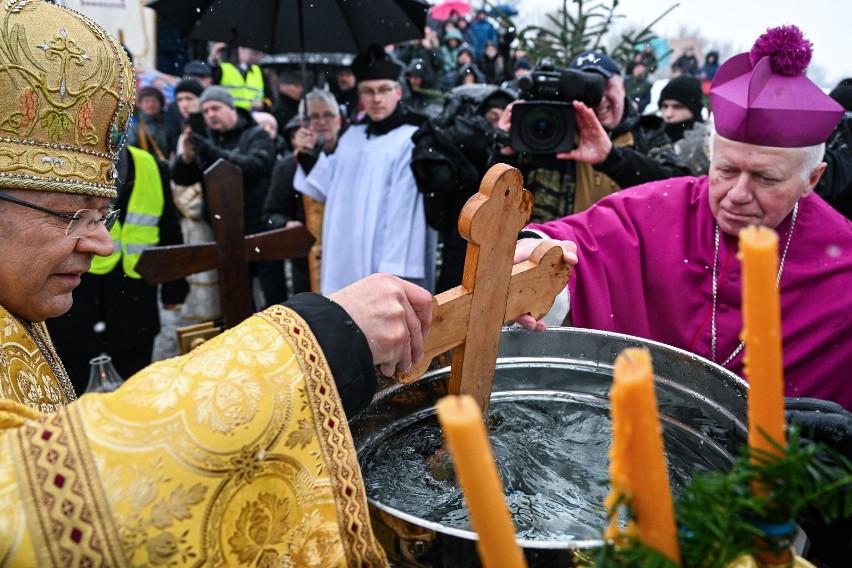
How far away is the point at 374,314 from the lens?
3.34ft

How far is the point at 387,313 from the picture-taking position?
3.40 ft

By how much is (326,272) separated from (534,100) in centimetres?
198

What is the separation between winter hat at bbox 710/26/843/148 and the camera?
1855 millimetres

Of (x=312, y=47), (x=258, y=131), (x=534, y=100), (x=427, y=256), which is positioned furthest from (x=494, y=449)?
(x=258, y=131)

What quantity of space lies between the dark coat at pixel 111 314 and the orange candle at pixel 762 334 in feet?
12.6

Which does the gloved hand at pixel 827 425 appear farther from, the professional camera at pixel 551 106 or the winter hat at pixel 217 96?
the winter hat at pixel 217 96

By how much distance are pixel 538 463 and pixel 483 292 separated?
1.15 feet

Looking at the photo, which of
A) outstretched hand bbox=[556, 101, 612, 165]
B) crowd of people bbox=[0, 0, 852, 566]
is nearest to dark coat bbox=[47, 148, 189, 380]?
crowd of people bbox=[0, 0, 852, 566]

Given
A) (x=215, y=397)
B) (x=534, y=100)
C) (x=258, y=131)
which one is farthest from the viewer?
(x=258, y=131)

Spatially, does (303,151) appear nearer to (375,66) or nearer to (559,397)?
(375,66)

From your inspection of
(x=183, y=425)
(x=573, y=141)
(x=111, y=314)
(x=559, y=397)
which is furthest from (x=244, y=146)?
(x=183, y=425)

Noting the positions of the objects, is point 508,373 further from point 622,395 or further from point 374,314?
point 622,395

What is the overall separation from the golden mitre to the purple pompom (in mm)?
1687

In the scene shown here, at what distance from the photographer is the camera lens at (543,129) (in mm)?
3348
